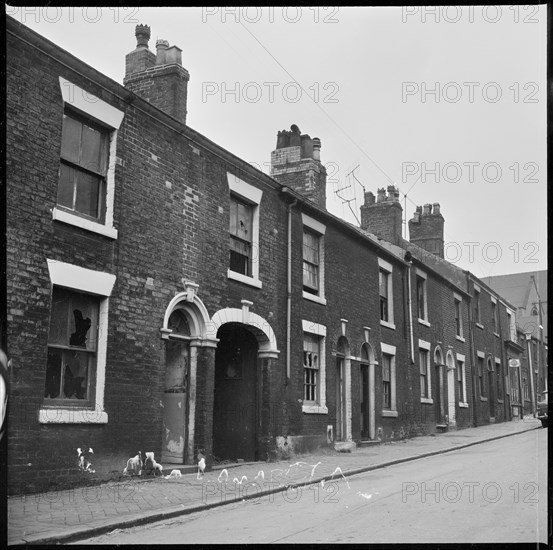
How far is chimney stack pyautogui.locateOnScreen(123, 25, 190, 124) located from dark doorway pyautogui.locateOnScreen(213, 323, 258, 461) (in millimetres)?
4717

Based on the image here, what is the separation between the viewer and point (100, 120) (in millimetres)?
10727

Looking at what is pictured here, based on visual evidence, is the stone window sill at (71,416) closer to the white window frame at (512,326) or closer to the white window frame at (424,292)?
the white window frame at (424,292)

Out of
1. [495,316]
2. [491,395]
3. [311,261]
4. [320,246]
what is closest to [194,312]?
[311,261]

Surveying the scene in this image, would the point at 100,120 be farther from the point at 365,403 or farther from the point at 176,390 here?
the point at 365,403

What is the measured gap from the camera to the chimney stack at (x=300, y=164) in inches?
747

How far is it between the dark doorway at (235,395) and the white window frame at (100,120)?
4612 mm

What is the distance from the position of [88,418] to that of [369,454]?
326 inches

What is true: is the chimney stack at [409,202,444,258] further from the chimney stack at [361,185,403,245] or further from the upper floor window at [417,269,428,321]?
the upper floor window at [417,269,428,321]

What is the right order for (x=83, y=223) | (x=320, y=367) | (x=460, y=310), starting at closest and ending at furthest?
(x=83, y=223) < (x=320, y=367) < (x=460, y=310)

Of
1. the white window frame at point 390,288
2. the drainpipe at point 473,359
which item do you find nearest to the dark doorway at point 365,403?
the white window frame at point 390,288

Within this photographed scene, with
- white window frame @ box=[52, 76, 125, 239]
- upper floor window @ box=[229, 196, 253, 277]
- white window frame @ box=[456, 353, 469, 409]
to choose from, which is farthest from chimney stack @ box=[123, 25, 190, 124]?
white window frame @ box=[456, 353, 469, 409]

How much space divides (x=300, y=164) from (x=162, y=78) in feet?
20.5

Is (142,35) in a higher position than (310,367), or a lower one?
higher

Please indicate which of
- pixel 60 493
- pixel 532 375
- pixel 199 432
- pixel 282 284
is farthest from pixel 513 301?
pixel 60 493
